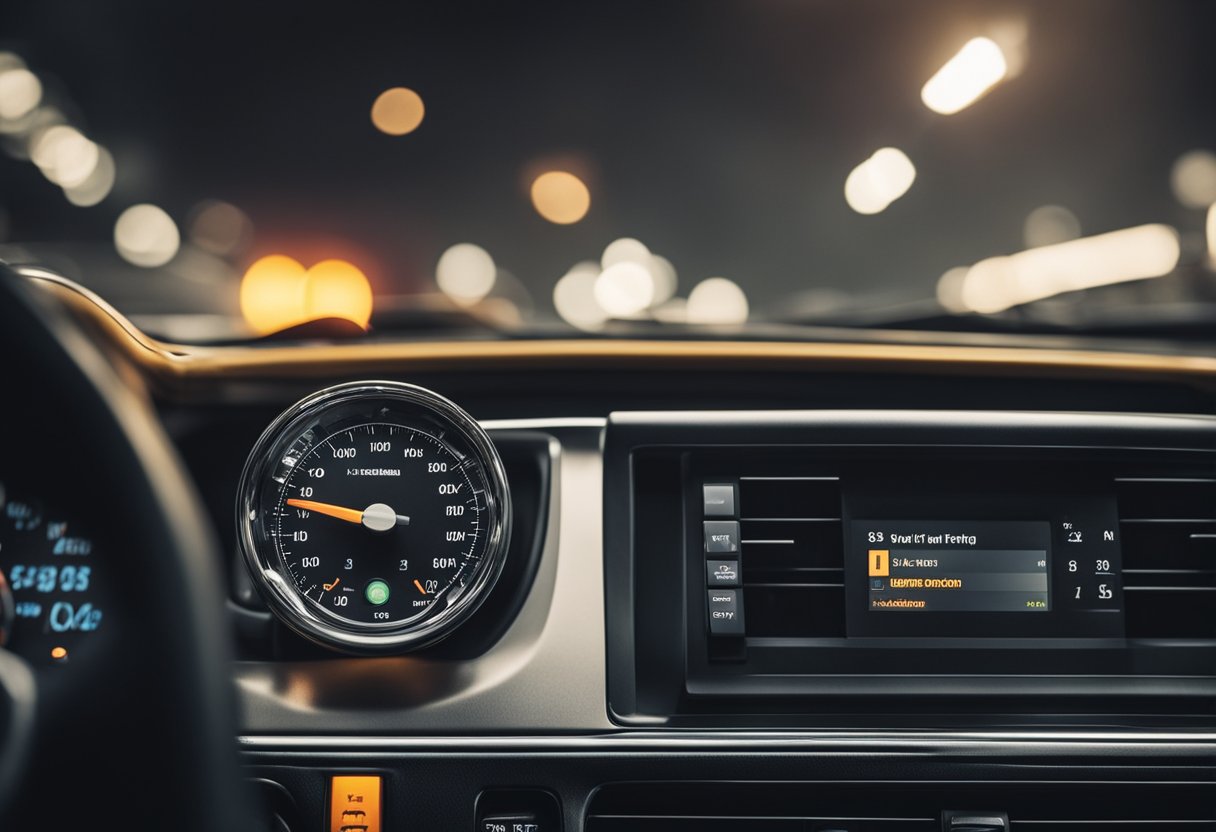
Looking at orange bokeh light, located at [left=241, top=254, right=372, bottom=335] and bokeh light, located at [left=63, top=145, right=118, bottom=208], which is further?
bokeh light, located at [left=63, top=145, right=118, bottom=208]

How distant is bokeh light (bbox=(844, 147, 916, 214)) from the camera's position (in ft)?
58.1

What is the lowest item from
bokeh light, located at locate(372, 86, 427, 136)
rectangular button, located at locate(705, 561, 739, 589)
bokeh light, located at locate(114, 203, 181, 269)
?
rectangular button, located at locate(705, 561, 739, 589)

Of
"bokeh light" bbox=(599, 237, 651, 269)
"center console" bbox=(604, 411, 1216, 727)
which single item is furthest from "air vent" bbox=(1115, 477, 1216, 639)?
"bokeh light" bbox=(599, 237, 651, 269)

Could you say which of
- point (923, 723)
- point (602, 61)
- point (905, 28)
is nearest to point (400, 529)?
point (923, 723)

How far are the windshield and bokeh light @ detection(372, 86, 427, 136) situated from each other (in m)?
0.08

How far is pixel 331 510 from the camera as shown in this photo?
188 cm

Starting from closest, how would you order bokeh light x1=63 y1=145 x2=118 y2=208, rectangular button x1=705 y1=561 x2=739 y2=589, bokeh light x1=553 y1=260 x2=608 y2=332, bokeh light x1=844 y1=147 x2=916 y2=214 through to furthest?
rectangular button x1=705 y1=561 x2=739 y2=589, bokeh light x1=844 y1=147 x2=916 y2=214, bokeh light x1=63 y1=145 x2=118 y2=208, bokeh light x1=553 y1=260 x2=608 y2=332

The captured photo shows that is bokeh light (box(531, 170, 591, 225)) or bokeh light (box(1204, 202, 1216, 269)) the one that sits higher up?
bokeh light (box(531, 170, 591, 225))

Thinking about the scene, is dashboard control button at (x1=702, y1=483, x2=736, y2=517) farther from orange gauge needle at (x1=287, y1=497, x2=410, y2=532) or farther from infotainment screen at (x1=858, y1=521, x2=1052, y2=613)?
orange gauge needle at (x1=287, y1=497, x2=410, y2=532)

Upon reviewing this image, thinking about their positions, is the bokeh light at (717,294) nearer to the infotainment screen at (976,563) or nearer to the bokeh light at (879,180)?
the bokeh light at (879,180)

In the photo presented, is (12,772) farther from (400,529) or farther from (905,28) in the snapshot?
(905,28)

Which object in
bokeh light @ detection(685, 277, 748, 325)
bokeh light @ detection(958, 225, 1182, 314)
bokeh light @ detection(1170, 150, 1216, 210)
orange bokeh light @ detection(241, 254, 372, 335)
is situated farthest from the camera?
bokeh light @ detection(685, 277, 748, 325)

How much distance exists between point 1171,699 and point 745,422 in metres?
0.96

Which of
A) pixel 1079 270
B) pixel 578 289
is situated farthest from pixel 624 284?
pixel 1079 270
